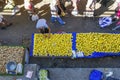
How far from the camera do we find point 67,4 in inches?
667

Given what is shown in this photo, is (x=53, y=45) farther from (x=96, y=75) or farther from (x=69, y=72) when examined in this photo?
(x=96, y=75)

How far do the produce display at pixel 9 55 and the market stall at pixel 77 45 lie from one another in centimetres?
61

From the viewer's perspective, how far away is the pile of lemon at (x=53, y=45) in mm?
15305

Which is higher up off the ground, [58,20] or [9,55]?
[58,20]

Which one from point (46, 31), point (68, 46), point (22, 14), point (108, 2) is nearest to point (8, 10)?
point (22, 14)

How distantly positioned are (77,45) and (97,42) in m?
0.87

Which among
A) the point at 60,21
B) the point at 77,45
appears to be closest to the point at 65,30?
the point at 60,21

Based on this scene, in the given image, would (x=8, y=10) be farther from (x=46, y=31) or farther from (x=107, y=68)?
(x=107, y=68)

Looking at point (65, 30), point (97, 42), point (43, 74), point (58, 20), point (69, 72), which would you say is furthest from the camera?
point (58, 20)

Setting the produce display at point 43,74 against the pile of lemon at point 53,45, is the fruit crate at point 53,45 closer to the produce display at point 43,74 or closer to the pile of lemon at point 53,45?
the pile of lemon at point 53,45

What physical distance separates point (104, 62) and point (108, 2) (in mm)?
3134

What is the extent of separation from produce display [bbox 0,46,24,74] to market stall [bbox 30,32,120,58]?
0.61 metres

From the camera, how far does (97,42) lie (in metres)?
15.4

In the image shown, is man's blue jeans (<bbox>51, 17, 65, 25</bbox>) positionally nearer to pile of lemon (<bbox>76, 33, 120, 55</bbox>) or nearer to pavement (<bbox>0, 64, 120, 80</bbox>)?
pile of lemon (<bbox>76, 33, 120, 55</bbox>)
